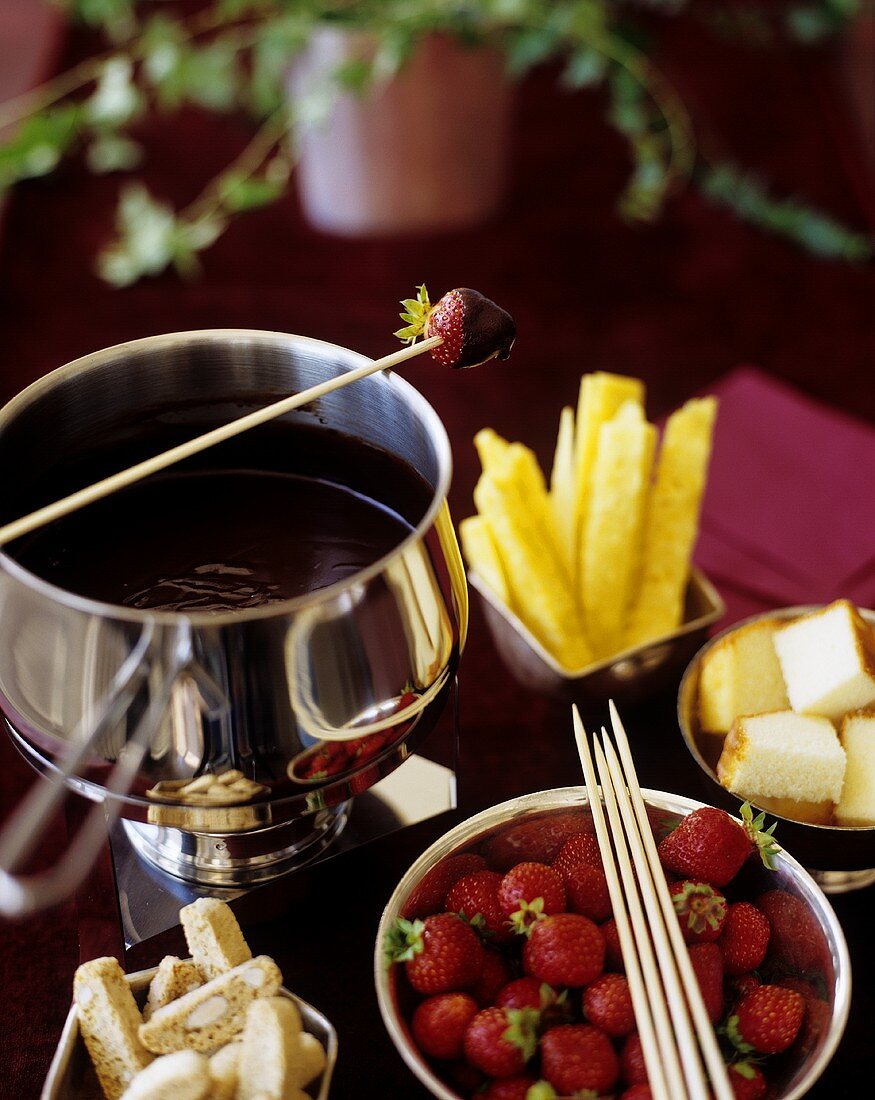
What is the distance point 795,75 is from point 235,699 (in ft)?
5.87

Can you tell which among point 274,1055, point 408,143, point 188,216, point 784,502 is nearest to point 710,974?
point 274,1055

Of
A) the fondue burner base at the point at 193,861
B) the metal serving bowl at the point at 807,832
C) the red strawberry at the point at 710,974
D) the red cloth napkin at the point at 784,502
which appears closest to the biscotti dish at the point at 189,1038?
the fondue burner base at the point at 193,861

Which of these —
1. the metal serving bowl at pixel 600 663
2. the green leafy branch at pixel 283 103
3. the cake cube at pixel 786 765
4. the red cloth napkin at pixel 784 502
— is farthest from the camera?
the green leafy branch at pixel 283 103

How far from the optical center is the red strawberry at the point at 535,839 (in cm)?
74

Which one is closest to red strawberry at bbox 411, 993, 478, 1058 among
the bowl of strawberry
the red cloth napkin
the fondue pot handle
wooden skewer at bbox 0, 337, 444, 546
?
the bowl of strawberry

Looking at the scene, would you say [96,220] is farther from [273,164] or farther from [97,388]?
[97,388]

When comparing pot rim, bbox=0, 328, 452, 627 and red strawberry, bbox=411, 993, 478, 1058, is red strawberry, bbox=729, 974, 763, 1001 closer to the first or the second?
red strawberry, bbox=411, 993, 478, 1058

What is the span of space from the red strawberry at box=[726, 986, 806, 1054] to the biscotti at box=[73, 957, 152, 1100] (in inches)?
12.8

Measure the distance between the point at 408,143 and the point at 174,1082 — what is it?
1205mm

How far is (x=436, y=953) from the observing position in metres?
0.65

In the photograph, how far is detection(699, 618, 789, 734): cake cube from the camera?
2.75ft

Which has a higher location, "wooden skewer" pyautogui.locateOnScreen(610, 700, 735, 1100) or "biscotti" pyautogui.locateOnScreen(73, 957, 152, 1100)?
"biscotti" pyautogui.locateOnScreen(73, 957, 152, 1100)

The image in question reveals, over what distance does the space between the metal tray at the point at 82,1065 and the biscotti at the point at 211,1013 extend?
17 millimetres

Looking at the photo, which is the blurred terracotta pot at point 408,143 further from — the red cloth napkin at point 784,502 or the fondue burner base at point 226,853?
the fondue burner base at point 226,853
